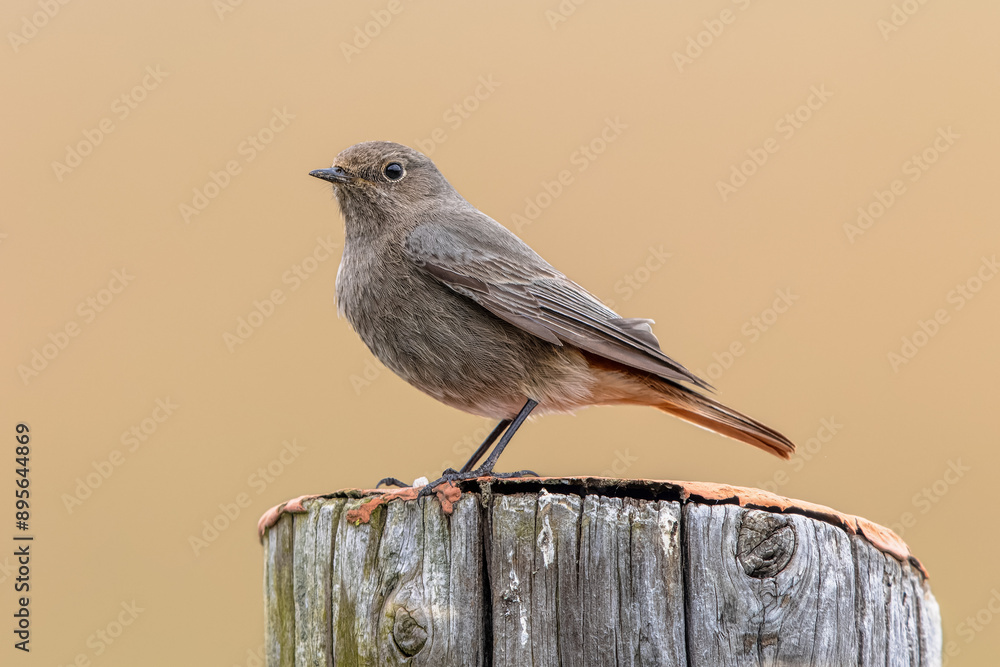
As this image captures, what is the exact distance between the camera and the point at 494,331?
4.84 meters

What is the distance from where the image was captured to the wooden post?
2.77 metres

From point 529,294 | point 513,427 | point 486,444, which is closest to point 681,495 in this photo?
point 513,427

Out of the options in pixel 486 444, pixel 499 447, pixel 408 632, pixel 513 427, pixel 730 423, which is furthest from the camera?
pixel 486 444

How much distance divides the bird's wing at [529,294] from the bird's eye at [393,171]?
1.73 ft

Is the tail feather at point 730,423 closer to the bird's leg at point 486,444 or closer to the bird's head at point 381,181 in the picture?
the bird's leg at point 486,444

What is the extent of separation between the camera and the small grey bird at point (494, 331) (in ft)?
15.7

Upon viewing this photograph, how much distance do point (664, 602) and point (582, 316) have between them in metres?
2.38

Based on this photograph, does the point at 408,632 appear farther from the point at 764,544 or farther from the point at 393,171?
the point at 393,171

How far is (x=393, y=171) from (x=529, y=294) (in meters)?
1.28

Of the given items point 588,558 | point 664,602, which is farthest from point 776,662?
point 588,558

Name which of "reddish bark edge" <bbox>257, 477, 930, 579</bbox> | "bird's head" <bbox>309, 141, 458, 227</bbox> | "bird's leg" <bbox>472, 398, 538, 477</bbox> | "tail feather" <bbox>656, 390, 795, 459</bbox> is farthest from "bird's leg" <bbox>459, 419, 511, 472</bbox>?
"reddish bark edge" <bbox>257, 477, 930, 579</bbox>

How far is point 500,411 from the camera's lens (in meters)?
5.08

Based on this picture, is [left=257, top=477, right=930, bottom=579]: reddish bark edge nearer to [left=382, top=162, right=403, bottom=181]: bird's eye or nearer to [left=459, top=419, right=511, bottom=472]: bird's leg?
[left=459, top=419, right=511, bottom=472]: bird's leg

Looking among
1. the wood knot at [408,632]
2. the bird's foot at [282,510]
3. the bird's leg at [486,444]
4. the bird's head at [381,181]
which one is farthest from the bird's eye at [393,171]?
the wood knot at [408,632]
